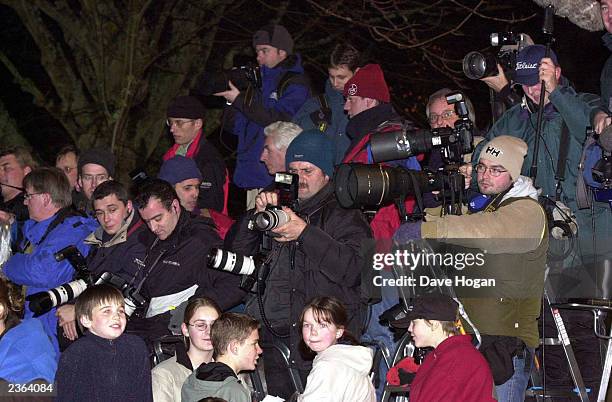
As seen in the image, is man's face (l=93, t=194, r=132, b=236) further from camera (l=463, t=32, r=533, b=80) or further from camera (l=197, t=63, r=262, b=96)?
camera (l=463, t=32, r=533, b=80)

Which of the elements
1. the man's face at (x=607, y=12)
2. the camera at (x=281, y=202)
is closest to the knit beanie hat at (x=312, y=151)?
the camera at (x=281, y=202)

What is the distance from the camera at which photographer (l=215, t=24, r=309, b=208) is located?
9.23m

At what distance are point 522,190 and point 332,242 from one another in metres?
1.18

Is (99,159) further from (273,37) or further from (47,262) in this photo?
(273,37)

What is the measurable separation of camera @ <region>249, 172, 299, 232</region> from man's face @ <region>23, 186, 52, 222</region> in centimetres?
214

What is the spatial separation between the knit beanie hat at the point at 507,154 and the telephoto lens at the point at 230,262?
5.32 feet

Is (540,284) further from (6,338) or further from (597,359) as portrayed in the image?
(6,338)

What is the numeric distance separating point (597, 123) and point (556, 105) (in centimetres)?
41

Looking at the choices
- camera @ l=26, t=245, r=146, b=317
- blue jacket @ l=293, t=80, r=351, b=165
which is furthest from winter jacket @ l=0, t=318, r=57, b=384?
blue jacket @ l=293, t=80, r=351, b=165

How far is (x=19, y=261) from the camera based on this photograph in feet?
27.7

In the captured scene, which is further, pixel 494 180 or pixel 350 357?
pixel 494 180

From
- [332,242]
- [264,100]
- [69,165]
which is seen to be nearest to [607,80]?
[332,242]

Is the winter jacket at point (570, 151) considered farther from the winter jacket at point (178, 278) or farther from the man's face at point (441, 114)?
the winter jacket at point (178, 278)

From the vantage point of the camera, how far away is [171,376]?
23.7ft
